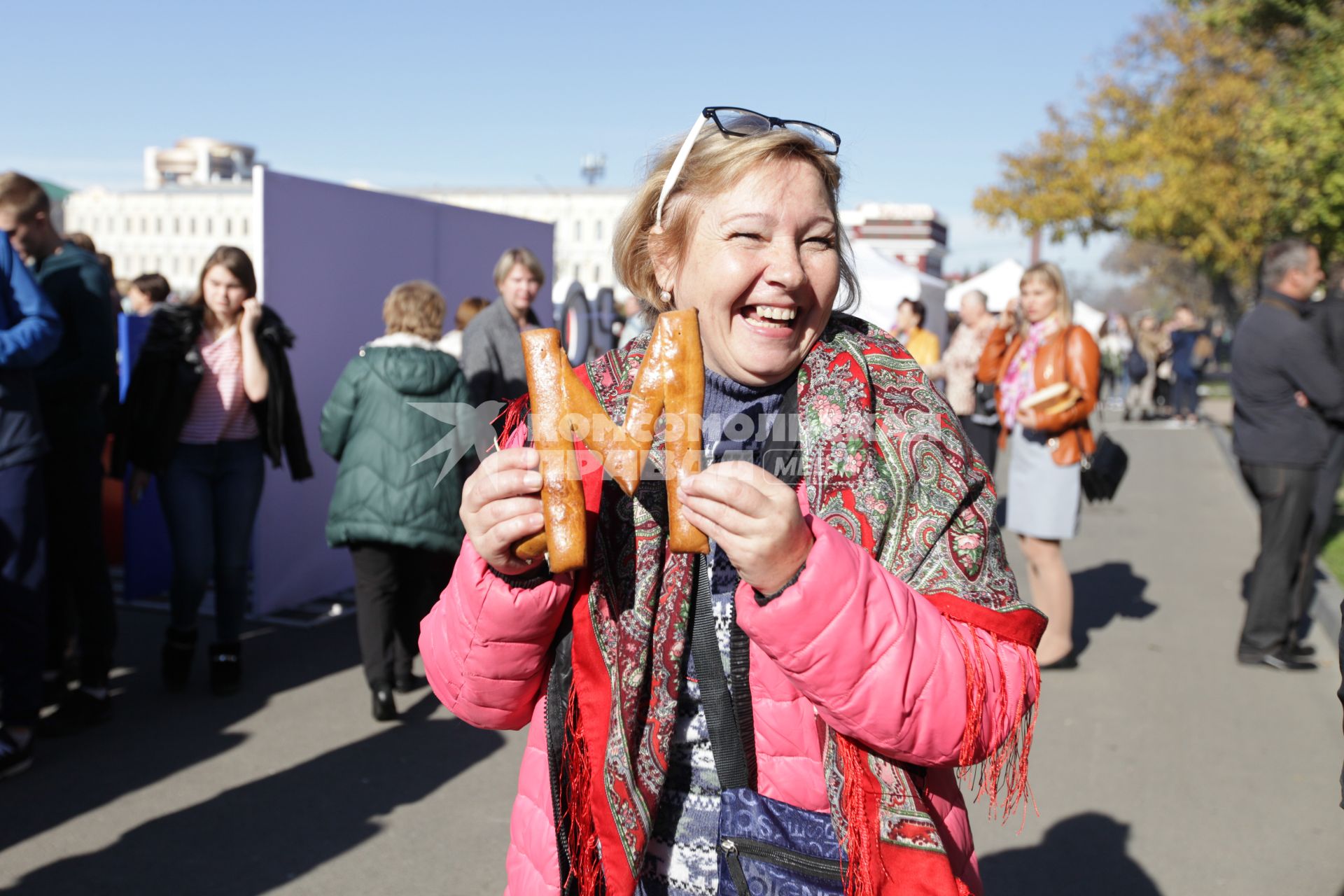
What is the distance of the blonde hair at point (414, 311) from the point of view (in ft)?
18.0

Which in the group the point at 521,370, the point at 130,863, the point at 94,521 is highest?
the point at 521,370

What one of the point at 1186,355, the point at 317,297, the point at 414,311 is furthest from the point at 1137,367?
the point at 414,311

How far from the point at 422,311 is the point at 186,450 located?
1.33 metres

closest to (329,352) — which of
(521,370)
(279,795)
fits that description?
(521,370)

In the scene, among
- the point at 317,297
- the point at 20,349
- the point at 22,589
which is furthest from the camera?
the point at 317,297

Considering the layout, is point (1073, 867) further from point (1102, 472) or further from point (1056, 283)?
point (1056, 283)

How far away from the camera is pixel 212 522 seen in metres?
5.50

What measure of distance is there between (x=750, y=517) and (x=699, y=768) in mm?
592

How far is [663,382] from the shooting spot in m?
1.54

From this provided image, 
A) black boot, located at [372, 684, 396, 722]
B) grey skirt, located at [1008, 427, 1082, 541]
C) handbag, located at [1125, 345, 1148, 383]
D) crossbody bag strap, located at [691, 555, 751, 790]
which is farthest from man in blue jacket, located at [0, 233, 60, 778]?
handbag, located at [1125, 345, 1148, 383]

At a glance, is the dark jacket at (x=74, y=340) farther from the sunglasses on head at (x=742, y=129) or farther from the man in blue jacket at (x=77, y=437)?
the sunglasses on head at (x=742, y=129)

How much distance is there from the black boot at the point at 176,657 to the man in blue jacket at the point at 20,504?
965 millimetres

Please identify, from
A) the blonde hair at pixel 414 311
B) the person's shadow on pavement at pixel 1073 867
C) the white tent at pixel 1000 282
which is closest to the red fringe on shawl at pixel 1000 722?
the person's shadow on pavement at pixel 1073 867

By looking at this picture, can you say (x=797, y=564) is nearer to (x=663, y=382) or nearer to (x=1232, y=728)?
(x=663, y=382)
